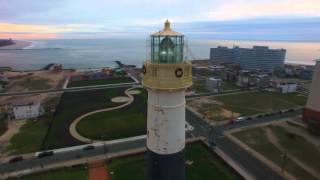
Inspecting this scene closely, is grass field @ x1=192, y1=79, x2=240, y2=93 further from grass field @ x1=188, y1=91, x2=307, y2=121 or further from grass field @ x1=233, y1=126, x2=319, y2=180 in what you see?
grass field @ x1=233, y1=126, x2=319, y2=180

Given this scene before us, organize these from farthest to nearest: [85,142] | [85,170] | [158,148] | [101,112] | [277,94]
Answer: [277,94] < [101,112] < [85,142] < [85,170] < [158,148]

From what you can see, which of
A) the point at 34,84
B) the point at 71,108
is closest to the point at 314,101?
the point at 71,108

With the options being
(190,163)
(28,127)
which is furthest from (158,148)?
(28,127)

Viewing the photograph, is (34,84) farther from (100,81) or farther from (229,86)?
(229,86)

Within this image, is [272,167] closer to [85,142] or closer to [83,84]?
[85,142]

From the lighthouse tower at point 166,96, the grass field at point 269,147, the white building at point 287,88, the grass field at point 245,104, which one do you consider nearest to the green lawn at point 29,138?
the grass field at point 245,104

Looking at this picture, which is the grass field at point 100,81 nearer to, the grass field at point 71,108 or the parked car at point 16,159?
the grass field at point 71,108
